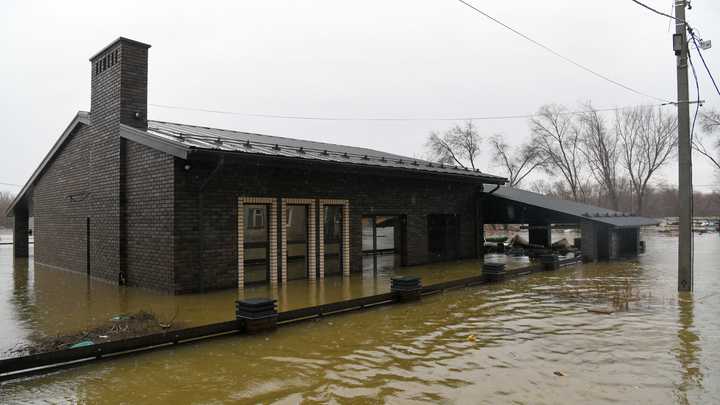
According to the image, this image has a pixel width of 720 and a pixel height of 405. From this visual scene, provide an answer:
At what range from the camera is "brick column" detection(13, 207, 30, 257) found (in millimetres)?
20359

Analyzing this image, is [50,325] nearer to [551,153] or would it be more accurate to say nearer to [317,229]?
[317,229]

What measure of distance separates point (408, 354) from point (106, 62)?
11528 millimetres

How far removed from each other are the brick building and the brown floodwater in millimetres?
1192

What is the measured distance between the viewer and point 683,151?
407 inches

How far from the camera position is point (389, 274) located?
13391mm

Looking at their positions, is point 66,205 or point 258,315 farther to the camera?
point 66,205

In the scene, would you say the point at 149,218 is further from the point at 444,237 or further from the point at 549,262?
the point at 549,262

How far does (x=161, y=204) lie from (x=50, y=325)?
3551mm

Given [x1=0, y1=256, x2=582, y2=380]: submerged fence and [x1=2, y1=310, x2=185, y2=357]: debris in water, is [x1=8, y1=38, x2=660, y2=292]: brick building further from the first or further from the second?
[x1=0, y1=256, x2=582, y2=380]: submerged fence

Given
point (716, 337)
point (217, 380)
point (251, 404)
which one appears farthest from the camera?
point (716, 337)

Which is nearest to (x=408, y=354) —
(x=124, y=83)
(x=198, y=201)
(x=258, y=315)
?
(x=258, y=315)

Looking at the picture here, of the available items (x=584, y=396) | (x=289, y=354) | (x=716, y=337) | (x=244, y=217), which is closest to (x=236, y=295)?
(x=244, y=217)

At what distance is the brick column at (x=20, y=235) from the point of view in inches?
802

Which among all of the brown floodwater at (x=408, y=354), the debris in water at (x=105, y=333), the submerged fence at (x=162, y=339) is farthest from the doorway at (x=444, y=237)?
the debris in water at (x=105, y=333)
